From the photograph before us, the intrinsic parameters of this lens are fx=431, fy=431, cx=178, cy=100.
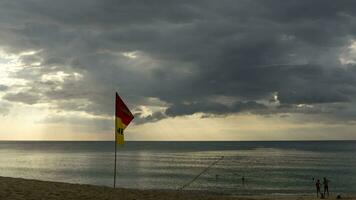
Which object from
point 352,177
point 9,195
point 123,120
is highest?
point 123,120

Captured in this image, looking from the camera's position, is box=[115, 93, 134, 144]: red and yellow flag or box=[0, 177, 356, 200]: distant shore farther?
box=[115, 93, 134, 144]: red and yellow flag

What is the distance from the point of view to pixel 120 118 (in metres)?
21.4

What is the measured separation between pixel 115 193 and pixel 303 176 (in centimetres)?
5822

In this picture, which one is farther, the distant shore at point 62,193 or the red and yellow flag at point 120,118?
the red and yellow flag at point 120,118

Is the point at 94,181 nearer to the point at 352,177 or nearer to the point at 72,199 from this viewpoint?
the point at 352,177

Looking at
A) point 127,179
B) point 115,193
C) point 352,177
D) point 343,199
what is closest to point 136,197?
point 115,193

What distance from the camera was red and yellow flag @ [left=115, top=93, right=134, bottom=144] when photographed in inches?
835

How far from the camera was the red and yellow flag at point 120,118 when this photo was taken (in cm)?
2122

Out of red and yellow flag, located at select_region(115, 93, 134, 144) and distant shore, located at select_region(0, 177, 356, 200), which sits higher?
red and yellow flag, located at select_region(115, 93, 134, 144)

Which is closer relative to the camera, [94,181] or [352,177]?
[94,181]

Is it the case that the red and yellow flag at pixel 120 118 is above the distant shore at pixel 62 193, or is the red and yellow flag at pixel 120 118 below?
above

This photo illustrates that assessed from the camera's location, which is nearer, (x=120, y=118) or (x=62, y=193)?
(x=62, y=193)

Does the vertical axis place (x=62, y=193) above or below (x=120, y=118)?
below

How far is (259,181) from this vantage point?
6506 cm
